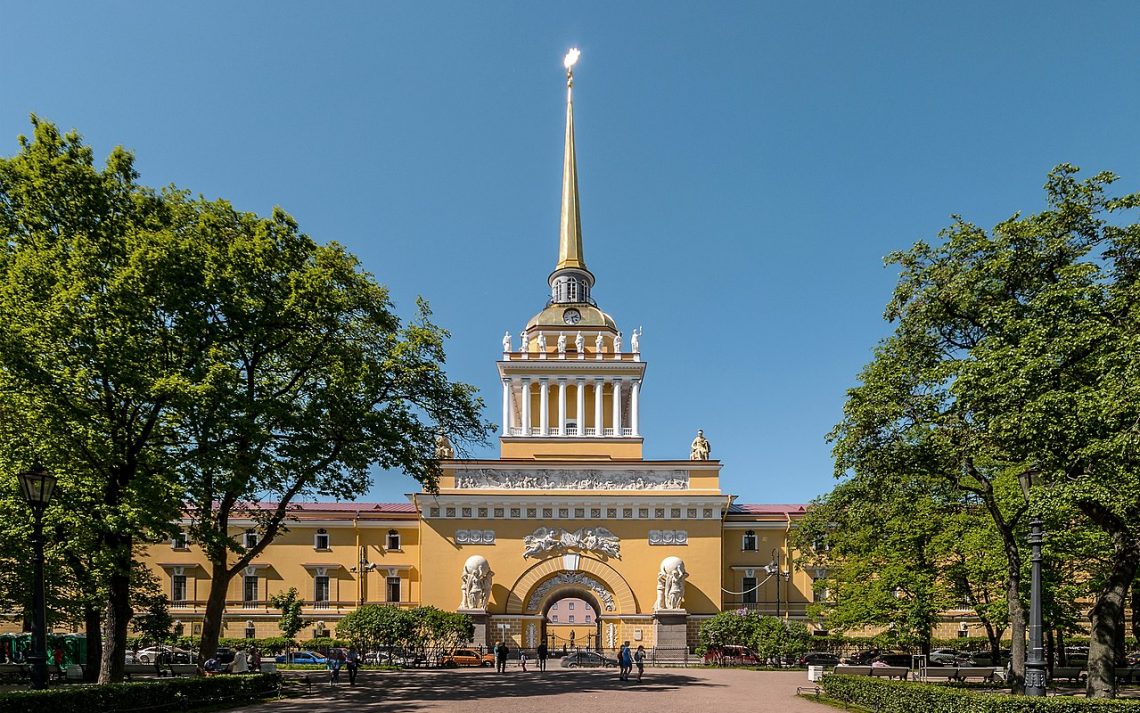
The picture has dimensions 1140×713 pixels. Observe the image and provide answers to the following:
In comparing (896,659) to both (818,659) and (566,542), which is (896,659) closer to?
(818,659)

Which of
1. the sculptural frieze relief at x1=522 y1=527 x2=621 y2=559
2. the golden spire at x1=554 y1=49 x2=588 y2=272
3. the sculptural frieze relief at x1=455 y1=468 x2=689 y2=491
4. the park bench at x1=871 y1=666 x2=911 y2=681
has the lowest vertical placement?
the park bench at x1=871 y1=666 x2=911 y2=681

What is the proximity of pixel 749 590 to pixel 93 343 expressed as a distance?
37427 mm

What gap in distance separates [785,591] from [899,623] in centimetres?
1332

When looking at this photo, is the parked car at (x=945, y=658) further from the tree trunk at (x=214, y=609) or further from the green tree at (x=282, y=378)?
the tree trunk at (x=214, y=609)

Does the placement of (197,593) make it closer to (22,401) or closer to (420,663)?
(420,663)

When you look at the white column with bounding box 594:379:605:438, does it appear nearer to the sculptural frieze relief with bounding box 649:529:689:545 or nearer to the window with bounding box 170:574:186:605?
the sculptural frieze relief with bounding box 649:529:689:545

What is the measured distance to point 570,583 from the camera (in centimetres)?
4412

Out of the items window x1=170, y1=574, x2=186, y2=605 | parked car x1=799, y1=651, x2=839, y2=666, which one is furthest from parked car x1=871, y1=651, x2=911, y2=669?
window x1=170, y1=574, x2=186, y2=605

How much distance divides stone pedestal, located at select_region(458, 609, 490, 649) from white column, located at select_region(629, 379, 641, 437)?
15.0 m

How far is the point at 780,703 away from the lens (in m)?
22.1

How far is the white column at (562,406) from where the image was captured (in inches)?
1982

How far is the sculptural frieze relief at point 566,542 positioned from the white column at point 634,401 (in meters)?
8.56

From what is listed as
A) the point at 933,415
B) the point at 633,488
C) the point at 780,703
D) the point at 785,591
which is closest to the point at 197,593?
the point at 633,488

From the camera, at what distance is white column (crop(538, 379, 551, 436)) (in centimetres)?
5048
